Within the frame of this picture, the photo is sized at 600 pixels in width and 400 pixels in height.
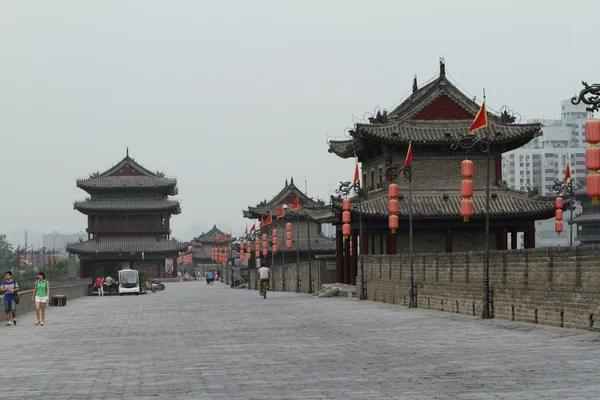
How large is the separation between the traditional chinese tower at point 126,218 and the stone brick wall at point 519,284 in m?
73.0

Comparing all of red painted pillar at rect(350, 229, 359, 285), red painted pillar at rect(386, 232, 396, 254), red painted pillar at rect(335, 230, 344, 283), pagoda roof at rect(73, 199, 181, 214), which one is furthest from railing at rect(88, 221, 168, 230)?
red painted pillar at rect(386, 232, 396, 254)

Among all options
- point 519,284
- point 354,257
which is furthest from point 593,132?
point 354,257

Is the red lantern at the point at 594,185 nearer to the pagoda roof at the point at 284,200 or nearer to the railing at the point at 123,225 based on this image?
the pagoda roof at the point at 284,200

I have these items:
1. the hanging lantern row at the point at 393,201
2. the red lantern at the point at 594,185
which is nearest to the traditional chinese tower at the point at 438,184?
the hanging lantern row at the point at 393,201

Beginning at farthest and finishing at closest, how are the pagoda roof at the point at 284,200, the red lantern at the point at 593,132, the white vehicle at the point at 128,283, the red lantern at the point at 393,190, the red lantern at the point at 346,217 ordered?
the pagoda roof at the point at 284,200
the white vehicle at the point at 128,283
the red lantern at the point at 346,217
the red lantern at the point at 393,190
the red lantern at the point at 593,132

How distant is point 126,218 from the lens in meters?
108

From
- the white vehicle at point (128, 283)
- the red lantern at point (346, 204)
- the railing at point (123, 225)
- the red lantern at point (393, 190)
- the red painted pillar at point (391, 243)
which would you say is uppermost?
the railing at point (123, 225)

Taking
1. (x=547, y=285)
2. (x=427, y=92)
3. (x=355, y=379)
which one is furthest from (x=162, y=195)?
(x=355, y=379)

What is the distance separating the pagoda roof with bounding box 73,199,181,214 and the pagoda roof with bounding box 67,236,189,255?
11.4ft

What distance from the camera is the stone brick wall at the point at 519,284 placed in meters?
20.4

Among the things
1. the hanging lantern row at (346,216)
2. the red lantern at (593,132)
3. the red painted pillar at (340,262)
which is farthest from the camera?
the red painted pillar at (340,262)

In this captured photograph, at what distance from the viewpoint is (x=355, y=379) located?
1270 cm

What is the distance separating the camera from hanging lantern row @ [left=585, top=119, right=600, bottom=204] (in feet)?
63.4

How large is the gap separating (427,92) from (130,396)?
41.4 m
